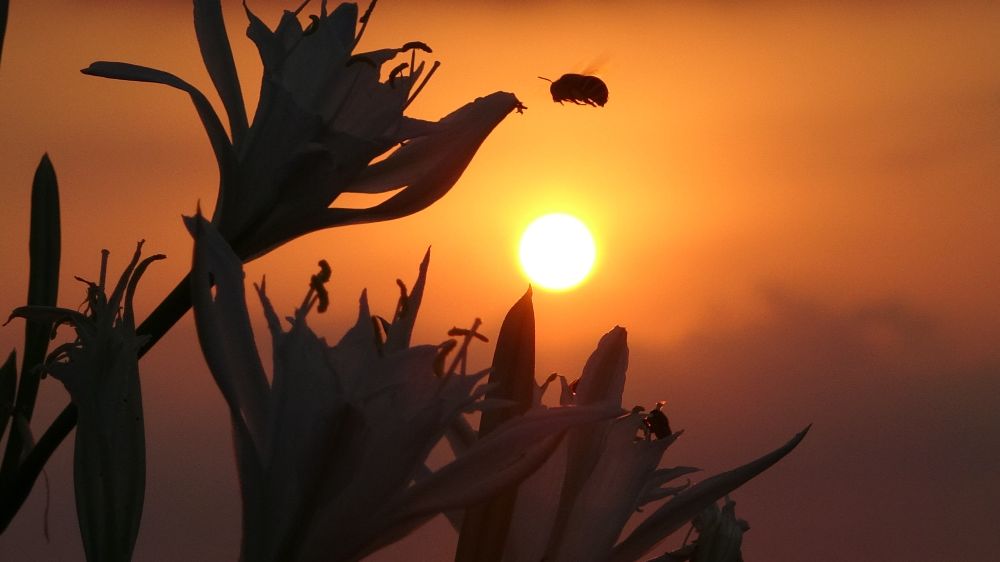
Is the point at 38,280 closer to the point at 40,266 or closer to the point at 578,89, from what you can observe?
the point at 40,266

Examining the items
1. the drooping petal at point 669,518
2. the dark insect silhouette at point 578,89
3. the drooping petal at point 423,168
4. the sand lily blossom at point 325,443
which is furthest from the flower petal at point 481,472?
the dark insect silhouette at point 578,89

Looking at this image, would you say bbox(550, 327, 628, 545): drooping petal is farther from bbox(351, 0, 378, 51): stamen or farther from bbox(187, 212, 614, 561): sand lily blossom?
bbox(351, 0, 378, 51): stamen

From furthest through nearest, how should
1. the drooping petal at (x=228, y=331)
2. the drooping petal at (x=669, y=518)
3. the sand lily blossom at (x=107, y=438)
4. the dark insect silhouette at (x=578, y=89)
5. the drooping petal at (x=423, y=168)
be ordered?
1. the dark insect silhouette at (x=578, y=89)
2. the drooping petal at (x=423, y=168)
3. the drooping petal at (x=669, y=518)
4. the sand lily blossom at (x=107, y=438)
5. the drooping petal at (x=228, y=331)

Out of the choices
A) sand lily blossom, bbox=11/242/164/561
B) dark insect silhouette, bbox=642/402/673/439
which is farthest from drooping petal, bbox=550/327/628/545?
sand lily blossom, bbox=11/242/164/561

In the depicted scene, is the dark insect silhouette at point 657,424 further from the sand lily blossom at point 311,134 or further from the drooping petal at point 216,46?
the drooping petal at point 216,46

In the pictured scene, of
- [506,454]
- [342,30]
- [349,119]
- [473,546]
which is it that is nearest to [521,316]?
[506,454]
